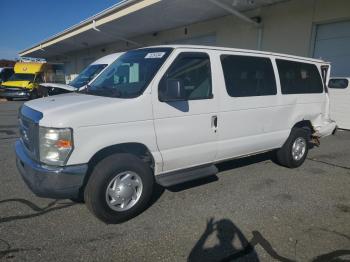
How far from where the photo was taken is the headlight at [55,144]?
313 cm

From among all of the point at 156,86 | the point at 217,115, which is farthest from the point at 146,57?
the point at 217,115

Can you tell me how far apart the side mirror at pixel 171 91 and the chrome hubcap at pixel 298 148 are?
3011 millimetres

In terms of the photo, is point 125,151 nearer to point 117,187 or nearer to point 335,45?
point 117,187

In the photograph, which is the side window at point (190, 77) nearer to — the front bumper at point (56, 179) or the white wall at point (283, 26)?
the front bumper at point (56, 179)

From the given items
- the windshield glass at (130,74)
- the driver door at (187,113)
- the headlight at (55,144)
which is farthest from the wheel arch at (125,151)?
the windshield glass at (130,74)

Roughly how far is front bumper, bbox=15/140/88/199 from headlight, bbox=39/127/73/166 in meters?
0.09

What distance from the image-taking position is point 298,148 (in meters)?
5.81

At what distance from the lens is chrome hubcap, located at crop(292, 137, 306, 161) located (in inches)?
226

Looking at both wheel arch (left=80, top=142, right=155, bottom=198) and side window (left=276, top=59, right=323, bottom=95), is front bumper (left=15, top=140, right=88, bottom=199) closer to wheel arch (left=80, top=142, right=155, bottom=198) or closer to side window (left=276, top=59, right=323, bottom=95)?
wheel arch (left=80, top=142, right=155, bottom=198)

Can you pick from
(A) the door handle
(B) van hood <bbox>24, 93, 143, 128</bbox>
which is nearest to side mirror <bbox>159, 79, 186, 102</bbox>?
(B) van hood <bbox>24, 93, 143, 128</bbox>

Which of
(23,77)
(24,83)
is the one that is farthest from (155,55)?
(23,77)

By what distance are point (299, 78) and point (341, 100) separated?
4.58 m

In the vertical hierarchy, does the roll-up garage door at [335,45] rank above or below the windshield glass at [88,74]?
above

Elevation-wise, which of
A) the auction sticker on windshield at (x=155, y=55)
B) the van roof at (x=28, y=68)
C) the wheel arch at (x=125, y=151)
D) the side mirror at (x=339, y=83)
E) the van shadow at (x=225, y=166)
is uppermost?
the van roof at (x=28, y=68)
